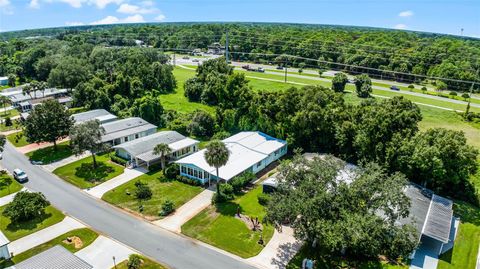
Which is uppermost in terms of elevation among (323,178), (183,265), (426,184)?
(323,178)

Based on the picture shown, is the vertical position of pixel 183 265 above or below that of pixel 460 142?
below

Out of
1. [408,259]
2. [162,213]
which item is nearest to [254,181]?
[162,213]

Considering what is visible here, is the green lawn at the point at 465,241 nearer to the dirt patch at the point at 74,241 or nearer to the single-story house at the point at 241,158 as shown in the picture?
the single-story house at the point at 241,158

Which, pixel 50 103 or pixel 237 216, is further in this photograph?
pixel 50 103

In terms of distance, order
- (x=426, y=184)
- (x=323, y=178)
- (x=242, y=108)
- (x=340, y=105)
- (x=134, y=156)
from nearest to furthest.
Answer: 1. (x=323, y=178)
2. (x=426, y=184)
3. (x=134, y=156)
4. (x=340, y=105)
5. (x=242, y=108)

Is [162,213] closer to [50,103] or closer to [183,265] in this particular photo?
[183,265]

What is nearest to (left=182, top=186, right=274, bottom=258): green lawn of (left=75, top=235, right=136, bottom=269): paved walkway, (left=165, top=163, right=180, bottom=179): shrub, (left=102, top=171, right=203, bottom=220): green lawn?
(left=102, top=171, right=203, bottom=220): green lawn

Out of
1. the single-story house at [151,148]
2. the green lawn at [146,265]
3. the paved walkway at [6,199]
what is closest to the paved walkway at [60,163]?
the single-story house at [151,148]
